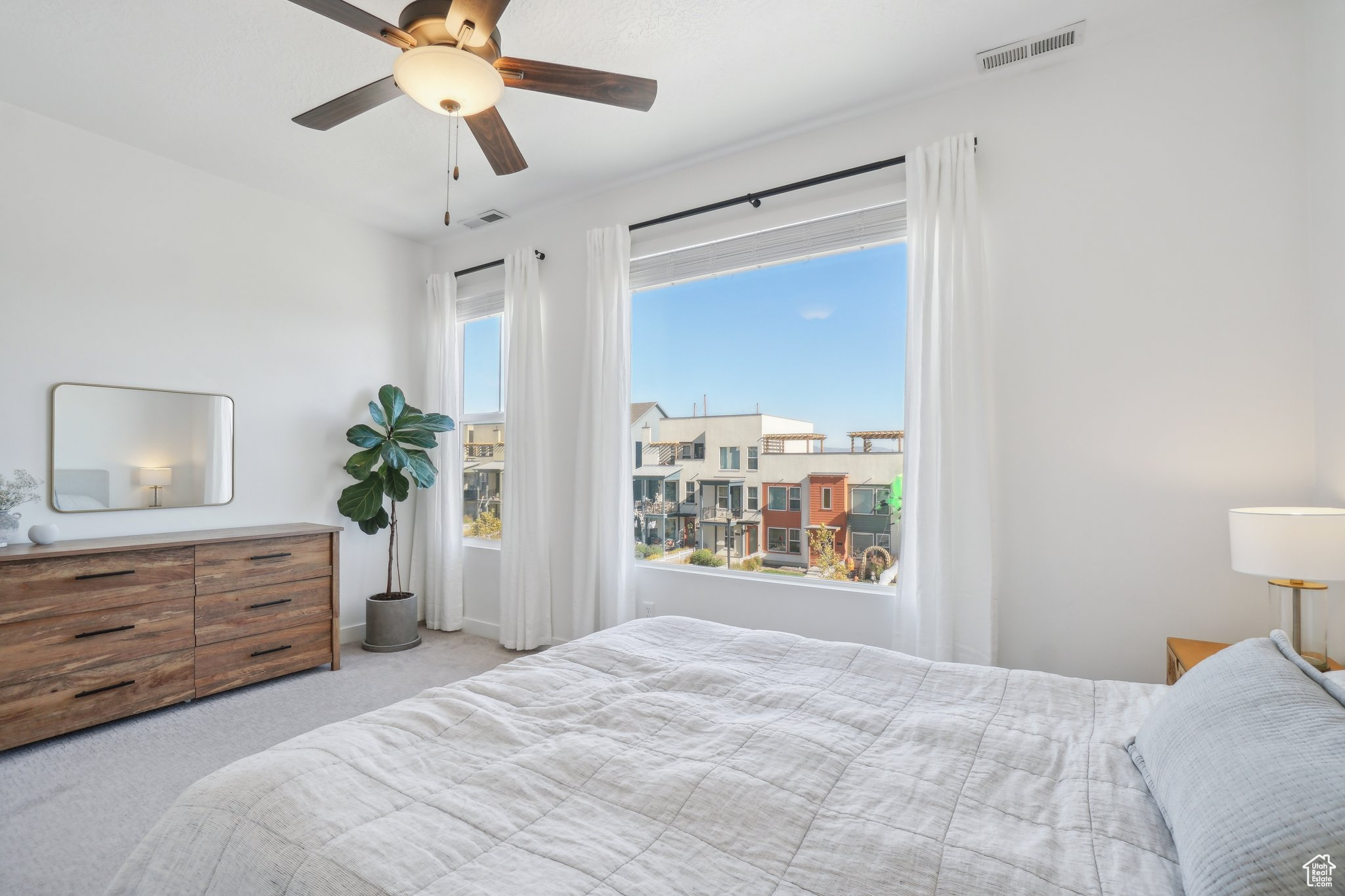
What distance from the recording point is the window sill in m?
3.00

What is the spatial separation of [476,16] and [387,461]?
291 cm

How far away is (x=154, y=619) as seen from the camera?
301 cm

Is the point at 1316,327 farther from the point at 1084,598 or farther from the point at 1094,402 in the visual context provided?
the point at 1084,598

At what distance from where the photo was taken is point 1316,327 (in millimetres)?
2131

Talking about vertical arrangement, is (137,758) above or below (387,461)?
below

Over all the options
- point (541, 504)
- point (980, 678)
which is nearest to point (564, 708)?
point (980, 678)

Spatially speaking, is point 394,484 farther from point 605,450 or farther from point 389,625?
point 605,450

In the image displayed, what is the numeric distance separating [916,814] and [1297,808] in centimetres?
49

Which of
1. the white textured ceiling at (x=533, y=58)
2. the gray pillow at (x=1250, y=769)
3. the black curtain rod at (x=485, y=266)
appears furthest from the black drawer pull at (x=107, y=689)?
the gray pillow at (x=1250, y=769)

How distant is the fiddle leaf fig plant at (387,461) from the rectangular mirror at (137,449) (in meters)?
0.66

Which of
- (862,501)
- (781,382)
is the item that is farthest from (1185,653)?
(781,382)

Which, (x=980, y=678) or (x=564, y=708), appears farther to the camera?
(x=980, y=678)

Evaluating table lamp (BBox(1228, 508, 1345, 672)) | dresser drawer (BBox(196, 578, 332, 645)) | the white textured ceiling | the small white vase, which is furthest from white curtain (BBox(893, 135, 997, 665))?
the small white vase

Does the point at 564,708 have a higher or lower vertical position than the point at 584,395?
lower
